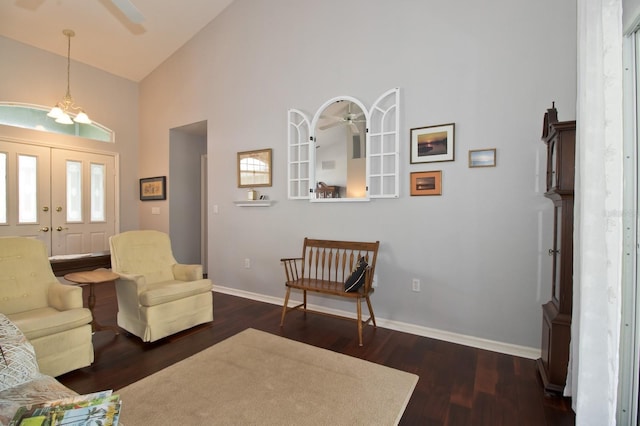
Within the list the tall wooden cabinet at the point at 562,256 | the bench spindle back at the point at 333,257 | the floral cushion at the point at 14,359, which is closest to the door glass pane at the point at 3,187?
the floral cushion at the point at 14,359

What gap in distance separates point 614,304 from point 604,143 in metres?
0.78

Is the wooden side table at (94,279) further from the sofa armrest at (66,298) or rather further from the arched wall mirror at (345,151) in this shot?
the arched wall mirror at (345,151)

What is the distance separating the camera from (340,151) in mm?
3434

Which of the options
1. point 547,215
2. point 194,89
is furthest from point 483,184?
point 194,89

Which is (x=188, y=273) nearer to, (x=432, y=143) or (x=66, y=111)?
(x=432, y=143)

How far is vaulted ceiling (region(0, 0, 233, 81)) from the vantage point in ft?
12.8

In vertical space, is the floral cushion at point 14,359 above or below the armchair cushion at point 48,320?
above

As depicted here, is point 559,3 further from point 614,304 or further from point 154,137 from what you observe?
point 154,137

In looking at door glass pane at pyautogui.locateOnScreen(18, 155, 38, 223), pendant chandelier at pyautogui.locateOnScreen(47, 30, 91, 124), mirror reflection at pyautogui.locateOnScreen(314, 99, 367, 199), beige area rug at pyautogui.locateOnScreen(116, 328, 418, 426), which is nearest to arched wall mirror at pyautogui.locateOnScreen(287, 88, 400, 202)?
mirror reflection at pyautogui.locateOnScreen(314, 99, 367, 199)

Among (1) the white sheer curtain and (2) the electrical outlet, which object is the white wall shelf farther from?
(1) the white sheer curtain

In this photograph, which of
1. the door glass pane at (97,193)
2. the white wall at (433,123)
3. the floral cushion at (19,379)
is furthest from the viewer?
the door glass pane at (97,193)

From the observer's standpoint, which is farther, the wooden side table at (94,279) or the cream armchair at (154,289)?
the cream armchair at (154,289)

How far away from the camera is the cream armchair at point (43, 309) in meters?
2.09

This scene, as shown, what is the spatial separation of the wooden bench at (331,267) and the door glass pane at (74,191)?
152 inches
